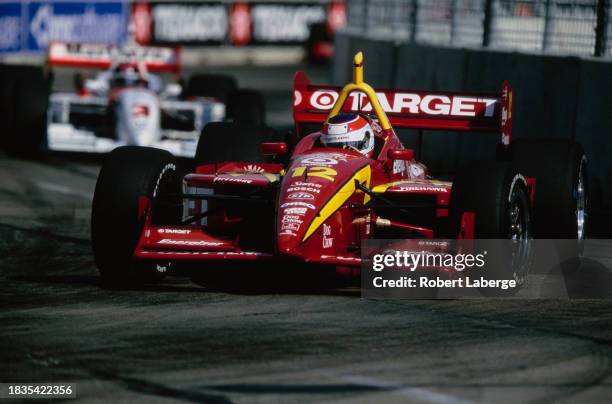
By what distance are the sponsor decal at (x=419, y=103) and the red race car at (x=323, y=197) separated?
0.02 meters

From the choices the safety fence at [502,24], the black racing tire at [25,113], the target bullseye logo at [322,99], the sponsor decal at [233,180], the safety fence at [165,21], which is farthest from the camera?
the safety fence at [165,21]

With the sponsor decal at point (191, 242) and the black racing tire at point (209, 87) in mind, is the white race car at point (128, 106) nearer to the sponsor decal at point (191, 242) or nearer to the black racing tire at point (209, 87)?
the black racing tire at point (209, 87)

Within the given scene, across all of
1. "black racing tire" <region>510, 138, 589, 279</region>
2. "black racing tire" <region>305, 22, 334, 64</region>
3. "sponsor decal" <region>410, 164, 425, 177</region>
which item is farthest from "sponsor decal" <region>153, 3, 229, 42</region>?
"black racing tire" <region>510, 138, 589, 279</region>

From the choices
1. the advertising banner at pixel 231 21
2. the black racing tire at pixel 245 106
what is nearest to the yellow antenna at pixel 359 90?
the black racing tire at pixel 245 106

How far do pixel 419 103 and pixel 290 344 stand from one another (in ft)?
14.5

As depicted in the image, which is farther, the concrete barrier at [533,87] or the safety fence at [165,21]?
the safety fence at [165,21]

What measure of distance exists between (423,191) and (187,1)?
26937 millimetres

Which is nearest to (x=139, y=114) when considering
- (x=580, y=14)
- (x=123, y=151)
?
(x=580, y=14)

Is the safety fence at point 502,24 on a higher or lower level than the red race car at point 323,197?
higher

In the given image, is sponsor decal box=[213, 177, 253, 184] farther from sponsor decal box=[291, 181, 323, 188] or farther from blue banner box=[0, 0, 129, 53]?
blue banner box=[0, 0, 129, 53]

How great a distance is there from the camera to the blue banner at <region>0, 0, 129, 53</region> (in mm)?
29922

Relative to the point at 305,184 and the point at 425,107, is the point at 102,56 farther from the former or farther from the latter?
the point at 305,184

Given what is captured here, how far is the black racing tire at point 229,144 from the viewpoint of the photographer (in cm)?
1133

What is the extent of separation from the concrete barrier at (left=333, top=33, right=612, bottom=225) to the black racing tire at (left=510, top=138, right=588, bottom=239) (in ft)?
10.4
